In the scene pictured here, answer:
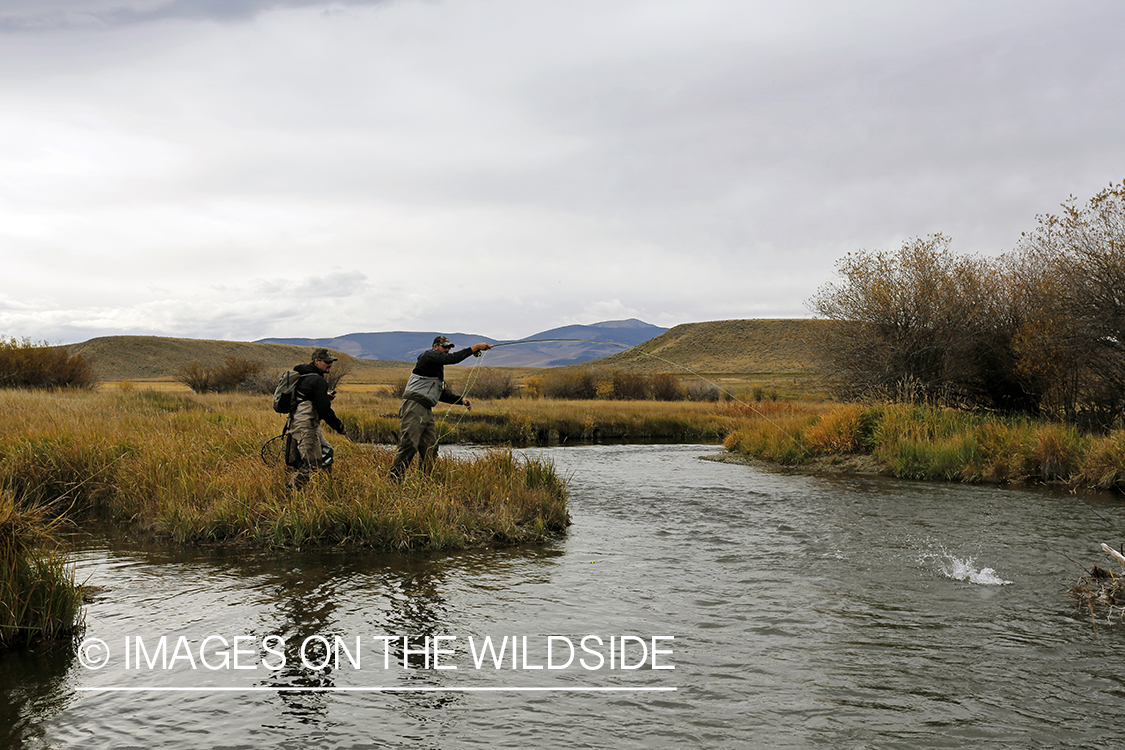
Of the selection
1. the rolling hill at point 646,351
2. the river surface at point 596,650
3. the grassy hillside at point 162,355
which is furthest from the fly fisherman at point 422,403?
the grassy hillside at point 162,355

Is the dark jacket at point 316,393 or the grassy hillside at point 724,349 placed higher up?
the grassy hillside at point 724,349

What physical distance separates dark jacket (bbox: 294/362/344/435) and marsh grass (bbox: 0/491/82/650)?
4271mm

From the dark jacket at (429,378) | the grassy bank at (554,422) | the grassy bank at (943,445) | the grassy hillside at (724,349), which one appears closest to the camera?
the dark jacket at (429,378)

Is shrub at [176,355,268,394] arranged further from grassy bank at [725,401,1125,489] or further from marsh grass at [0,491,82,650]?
marsh grass at [0,491,82,650]

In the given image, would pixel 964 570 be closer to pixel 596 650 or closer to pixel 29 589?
pixel 596 650

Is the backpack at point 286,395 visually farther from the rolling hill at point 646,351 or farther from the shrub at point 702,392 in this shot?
the rolling hill at point 646,351

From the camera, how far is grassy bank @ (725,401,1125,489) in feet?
52.9

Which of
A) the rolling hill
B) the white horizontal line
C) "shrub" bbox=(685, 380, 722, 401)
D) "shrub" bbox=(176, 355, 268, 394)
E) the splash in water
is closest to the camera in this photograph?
the white horizontal line

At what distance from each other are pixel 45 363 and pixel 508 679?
116ft

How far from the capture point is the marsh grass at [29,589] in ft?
19.9

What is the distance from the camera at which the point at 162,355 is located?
11981 centimetres

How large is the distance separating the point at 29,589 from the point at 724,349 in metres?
114

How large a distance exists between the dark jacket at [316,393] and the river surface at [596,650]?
1864mm

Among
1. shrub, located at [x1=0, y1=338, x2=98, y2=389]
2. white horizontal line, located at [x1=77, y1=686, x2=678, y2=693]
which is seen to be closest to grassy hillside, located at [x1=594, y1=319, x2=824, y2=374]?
shrub, located at [x1=0, y1=338, x2=98, y2=389]
